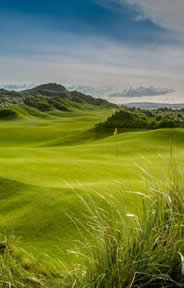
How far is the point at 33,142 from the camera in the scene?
42812mm

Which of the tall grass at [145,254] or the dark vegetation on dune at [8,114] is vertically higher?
the dark vegetation on dune at [8,114]

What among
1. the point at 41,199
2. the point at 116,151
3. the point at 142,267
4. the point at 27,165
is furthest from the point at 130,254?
the point at 116,151

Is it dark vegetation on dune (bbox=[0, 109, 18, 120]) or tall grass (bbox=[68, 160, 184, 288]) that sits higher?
dark vegetation on dune (bbox=[0, 109, 18, 120])

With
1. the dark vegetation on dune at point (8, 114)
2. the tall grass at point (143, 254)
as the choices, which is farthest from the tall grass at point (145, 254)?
the dark vegetation on dune at point (8, 114)

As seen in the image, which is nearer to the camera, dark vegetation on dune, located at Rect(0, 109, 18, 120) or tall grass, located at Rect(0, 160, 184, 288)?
tall grass, located at Rect(0, 160, 184, 288)

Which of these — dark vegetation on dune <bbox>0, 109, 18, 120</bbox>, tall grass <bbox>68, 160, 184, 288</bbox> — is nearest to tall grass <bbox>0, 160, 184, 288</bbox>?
tall grass <bbox>68, 160, 184, 288</bbox>

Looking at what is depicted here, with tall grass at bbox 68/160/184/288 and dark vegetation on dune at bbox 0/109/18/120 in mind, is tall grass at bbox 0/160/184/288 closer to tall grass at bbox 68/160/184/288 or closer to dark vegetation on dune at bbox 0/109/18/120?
tall grass at bbox 68/160/184/288

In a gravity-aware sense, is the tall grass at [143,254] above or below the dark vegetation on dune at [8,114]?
below

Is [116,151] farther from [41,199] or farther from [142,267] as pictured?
[142,267]

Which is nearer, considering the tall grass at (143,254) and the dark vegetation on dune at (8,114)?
the tall grass at (143,254)

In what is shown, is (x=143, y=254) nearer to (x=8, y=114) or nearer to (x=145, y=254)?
(x=145, y=254)

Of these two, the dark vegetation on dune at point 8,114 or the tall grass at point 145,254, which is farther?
the dark vegetation on dune at point 8,114

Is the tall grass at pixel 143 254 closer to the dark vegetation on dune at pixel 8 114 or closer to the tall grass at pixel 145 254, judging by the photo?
the tall grass at pixel 145 254

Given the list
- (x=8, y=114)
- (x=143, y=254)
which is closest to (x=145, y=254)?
(x=143, y=254)
